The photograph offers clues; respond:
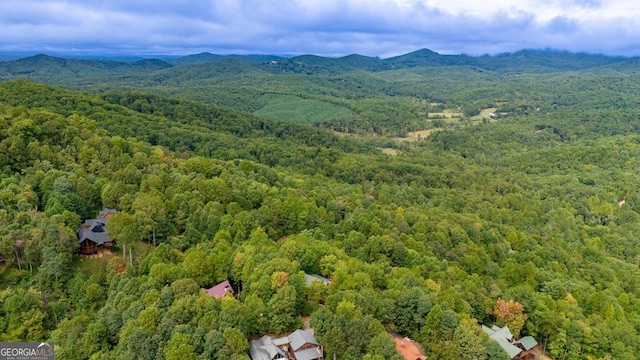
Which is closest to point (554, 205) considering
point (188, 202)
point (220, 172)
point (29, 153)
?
point (220, 172)

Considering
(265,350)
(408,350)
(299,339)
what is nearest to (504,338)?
(408,350)

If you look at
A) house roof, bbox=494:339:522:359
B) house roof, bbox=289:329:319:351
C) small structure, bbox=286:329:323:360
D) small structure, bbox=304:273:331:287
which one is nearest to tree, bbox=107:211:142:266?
small structure, bbox=304:273:331:287

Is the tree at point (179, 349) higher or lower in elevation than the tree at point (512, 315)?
higher

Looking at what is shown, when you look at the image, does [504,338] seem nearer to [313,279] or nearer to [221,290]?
[313,279]

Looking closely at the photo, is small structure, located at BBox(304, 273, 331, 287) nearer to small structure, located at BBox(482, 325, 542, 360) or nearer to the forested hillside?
the forested hillside

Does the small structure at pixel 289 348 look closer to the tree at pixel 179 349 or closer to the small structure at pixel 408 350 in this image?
the tree at pixel 179 349

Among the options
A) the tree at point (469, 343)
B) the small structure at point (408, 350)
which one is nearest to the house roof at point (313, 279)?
the small structure at point (408, 350)
